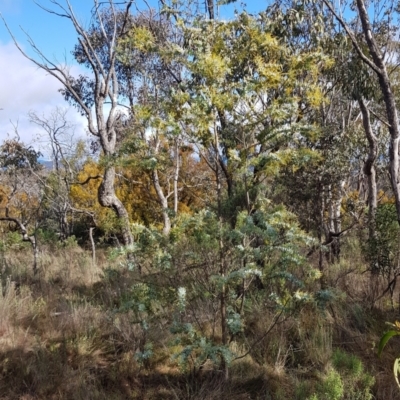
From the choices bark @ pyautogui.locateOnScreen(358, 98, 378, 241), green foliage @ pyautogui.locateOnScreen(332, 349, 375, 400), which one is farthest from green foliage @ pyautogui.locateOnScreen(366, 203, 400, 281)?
green foliage @ pyautogui.locateOnScreen(332, 349, 375, 400)

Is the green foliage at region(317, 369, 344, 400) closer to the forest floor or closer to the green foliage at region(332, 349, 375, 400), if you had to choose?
the forest floor

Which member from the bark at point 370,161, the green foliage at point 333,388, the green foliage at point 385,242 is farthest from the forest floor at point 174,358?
the bark at point 370,161

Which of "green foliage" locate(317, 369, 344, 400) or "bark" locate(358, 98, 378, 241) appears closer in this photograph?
"green foliage" locate(317, 369, 344, 400)

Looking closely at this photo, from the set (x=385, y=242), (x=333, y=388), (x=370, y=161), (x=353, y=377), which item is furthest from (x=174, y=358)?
(x=370, y=161)

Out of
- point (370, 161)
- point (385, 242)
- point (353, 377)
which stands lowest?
point (353, 377)

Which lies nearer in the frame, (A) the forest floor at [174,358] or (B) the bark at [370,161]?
(A) the forest floor at [174,358]

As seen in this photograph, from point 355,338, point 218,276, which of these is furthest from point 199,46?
point 355,338

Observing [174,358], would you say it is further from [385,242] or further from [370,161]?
[370,161]

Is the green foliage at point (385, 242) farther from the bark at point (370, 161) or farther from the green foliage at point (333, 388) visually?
the green foliage at point (333, 388)

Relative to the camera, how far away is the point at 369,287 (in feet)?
16.3

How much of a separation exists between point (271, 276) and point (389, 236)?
2082mm

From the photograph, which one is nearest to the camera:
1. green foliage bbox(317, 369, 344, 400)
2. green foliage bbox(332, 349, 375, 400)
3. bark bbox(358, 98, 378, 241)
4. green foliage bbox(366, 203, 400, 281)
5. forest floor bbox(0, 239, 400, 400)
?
green foliage bbox(317, 369, 344, 400)

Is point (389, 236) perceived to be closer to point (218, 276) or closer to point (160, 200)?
point (218, 276)

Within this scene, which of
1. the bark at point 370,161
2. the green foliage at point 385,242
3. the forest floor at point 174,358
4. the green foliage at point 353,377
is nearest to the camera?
the green foliage at point 353,377
